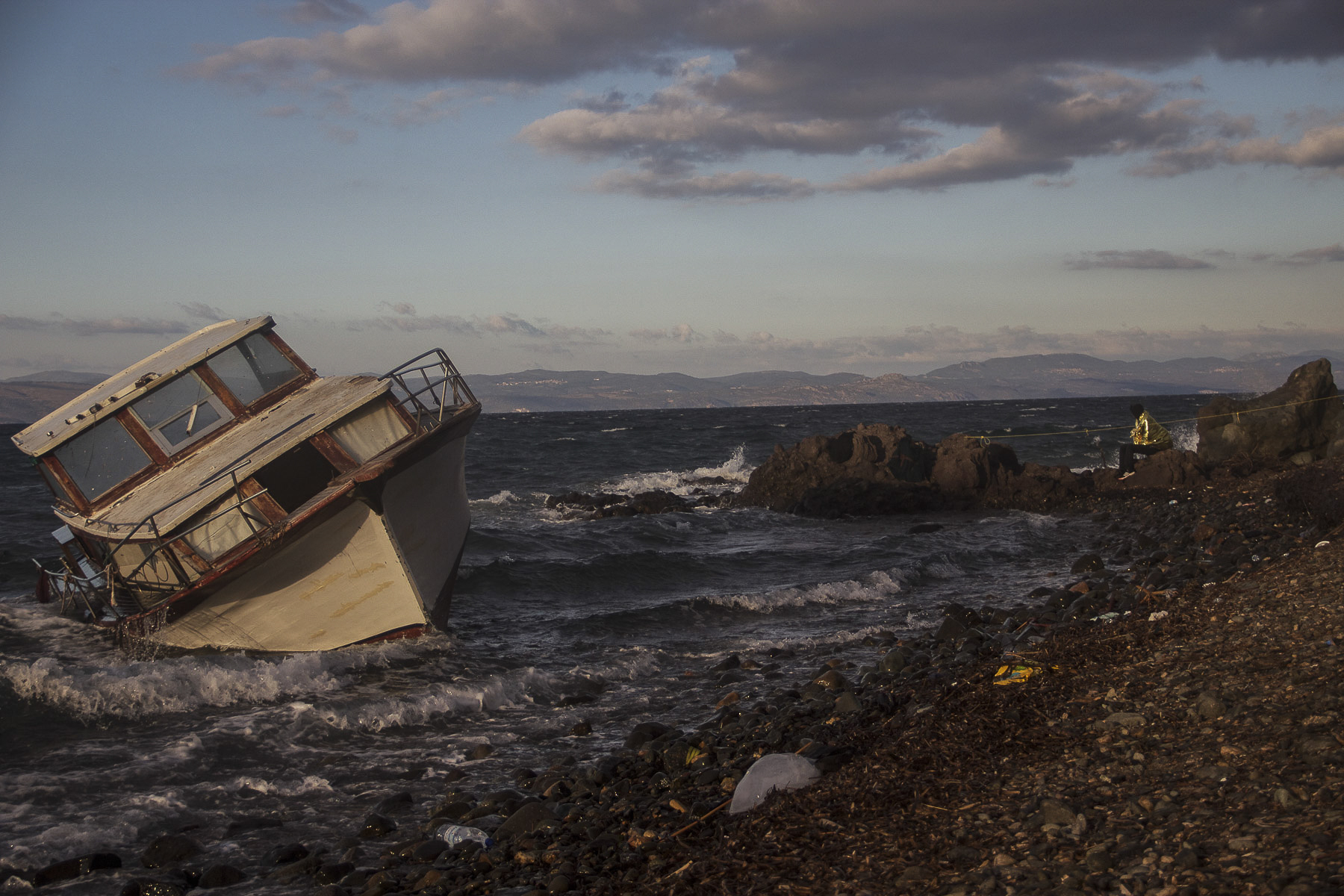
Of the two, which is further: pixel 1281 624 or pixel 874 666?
pixel 874 666

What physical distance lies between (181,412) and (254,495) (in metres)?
2.92

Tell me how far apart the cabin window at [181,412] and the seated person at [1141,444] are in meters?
21.1

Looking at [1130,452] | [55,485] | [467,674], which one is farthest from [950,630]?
[1130,452]

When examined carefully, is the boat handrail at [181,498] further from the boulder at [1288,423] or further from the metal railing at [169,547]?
the boulder at [1288,423]

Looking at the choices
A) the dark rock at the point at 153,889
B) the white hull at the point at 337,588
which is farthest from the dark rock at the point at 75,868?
the white hull at the point at 337,588

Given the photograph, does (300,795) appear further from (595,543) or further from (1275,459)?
→ (1275,459)

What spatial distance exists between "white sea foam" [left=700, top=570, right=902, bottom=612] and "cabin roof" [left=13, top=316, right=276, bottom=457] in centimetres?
785

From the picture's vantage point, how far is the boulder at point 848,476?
23.6 m

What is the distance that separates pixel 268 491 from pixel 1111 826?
9.00 m

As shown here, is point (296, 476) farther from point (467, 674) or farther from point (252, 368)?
point (467, 674)

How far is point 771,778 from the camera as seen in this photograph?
588cm

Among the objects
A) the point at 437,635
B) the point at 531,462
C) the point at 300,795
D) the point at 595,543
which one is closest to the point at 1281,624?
the point at 300,795

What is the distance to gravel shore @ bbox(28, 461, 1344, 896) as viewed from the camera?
396 centimetres

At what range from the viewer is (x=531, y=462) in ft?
141
